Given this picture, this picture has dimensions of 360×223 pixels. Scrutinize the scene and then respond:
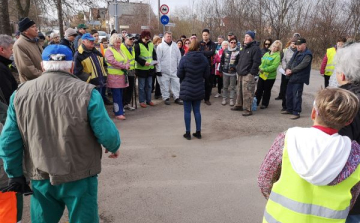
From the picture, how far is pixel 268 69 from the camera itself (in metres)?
7.77

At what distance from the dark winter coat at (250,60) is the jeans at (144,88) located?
251 centimetres

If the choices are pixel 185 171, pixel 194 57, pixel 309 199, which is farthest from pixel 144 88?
pixel 309 199

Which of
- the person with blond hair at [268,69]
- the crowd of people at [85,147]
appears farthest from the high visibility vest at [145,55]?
the crowd of people at [85,147]

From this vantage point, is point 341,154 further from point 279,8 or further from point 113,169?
point 279,8

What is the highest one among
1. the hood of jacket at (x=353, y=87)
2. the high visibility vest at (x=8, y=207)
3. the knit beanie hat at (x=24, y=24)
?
the knit beanie hat at (x=24, y=24)

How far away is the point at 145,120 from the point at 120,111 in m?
0.63

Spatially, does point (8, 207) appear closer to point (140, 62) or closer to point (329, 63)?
point (140, 62)

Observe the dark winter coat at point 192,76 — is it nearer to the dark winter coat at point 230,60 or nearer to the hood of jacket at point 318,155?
the dark winter coat at point 230,60

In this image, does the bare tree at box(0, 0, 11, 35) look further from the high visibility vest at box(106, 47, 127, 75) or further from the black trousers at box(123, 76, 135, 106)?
the high visibility vest at box(106, 47, 127, 75)

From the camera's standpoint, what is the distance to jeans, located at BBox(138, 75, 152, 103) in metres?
8.06

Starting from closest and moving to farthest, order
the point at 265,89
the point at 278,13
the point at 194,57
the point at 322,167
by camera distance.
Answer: the point at 322,167
the point at 194,57
the point at 265,89
the point at 278,13

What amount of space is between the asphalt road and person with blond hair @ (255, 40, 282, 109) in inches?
43.2

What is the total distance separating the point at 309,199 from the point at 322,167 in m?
0.23

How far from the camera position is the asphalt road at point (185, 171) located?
3434 mm
